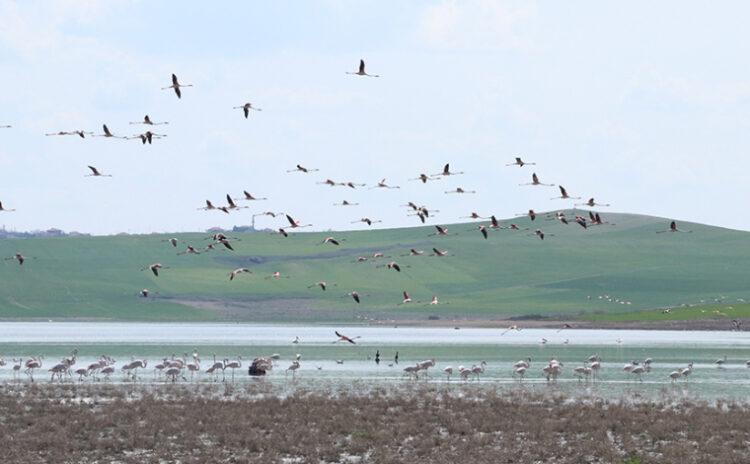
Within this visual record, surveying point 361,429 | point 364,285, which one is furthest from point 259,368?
point 364,285

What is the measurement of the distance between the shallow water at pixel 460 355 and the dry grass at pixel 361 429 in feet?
26.1

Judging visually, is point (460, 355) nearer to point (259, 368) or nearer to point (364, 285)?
point (259, 368)

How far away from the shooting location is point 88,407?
3950 centimetres

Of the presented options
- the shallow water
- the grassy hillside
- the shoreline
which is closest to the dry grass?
the shallow water

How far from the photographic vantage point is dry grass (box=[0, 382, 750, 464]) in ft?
104

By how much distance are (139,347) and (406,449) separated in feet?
176

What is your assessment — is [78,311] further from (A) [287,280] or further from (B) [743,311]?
(B) [743,311]

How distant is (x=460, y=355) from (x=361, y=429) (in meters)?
39.6

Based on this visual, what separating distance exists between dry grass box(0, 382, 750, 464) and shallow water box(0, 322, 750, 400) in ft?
26.1

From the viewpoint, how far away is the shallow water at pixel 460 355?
172ft

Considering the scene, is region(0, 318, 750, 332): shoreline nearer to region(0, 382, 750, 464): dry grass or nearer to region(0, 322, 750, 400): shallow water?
region(0, 322, 750, 400): shallow water

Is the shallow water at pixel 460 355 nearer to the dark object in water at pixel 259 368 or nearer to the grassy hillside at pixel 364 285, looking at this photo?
the dark object in water at pixel 259 368

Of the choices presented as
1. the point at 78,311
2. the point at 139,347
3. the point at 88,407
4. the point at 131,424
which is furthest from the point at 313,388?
the point at 78,311

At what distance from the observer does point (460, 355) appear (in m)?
74.7
